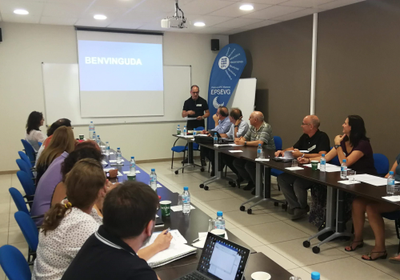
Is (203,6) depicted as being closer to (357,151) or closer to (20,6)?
(20,6)

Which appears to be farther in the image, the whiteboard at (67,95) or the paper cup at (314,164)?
the whiteboard at (67,95)

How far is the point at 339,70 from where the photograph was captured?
5.61 meters

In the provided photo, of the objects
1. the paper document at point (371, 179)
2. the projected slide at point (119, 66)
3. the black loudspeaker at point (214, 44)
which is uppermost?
the black loudspeaker at point (214, 44)

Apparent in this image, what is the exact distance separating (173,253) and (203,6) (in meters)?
4.46

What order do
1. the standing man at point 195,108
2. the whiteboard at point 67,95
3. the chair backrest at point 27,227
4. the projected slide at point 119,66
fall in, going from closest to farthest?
the chair backrest at point 27,227, the whiteboard at point 67,95, the projected slide at point 119,66, the standing man at point 195,108

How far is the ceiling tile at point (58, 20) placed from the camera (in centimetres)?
627

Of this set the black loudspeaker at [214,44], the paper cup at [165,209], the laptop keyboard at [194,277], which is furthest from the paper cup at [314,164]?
the black loudspeaker at [214,44]

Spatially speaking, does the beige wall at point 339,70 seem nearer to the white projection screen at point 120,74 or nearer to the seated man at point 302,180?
the seated man at point 302,180

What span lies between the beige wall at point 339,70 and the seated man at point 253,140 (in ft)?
4.12

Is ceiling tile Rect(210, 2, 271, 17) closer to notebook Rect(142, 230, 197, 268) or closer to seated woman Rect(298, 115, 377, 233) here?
seated woman Rect(298, 115, 377, 233)

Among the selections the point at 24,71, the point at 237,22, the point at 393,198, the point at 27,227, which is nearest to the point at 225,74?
the point at 237,22

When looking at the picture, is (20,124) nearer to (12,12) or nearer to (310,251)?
(12,12)

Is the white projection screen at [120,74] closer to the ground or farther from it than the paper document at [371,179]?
farther from it

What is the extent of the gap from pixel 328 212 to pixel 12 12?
18.6ft
